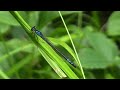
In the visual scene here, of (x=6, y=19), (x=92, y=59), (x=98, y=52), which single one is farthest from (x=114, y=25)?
(x=6, y=19)

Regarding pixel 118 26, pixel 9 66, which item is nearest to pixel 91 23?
pixel 118 26

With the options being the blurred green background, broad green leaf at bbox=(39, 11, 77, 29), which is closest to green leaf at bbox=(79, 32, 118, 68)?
the blurred green background

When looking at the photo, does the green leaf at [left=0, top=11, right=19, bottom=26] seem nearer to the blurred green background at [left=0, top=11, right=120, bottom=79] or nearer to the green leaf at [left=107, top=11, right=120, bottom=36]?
the blurred green background at [left=0, top=11, right=120, bottom=79]

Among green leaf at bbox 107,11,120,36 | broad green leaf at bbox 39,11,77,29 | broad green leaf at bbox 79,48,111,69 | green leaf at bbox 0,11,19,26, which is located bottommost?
broad green leaf at bbox 79,48,111,69

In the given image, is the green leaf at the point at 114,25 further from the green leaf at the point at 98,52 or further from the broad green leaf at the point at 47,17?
the broad green leaf at the point at 47,17

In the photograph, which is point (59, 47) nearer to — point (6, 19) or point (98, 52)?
point (98, 52)
